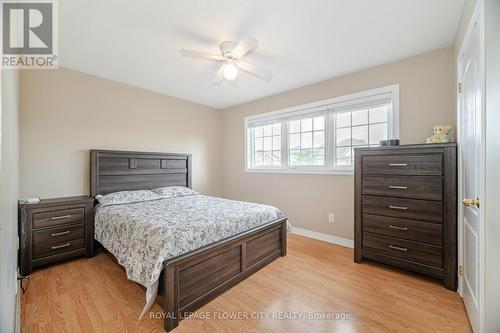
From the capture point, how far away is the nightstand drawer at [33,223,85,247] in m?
2.43

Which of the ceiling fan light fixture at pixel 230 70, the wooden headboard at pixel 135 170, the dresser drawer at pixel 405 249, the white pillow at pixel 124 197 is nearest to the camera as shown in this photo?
the dresser drawer at pixel 405 249

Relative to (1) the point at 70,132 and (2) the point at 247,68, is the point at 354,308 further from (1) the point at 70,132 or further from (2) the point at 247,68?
(1) the point at 70,132

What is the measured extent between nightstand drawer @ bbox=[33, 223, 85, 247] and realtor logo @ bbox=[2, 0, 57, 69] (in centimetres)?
176

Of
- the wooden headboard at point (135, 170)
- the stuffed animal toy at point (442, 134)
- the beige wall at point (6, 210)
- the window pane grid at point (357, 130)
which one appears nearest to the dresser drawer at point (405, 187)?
the stuffed animal toy at point (442, 134)

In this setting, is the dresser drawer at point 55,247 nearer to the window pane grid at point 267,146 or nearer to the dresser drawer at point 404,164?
the window pane grid at point 267,146

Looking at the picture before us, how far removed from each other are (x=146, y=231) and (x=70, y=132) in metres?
2.17

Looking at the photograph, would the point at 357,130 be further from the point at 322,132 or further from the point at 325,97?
the point at 325,97

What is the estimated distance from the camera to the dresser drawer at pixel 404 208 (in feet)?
7.06

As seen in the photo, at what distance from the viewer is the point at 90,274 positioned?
238cm

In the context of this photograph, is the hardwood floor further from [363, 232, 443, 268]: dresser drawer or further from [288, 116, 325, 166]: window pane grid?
[288, 116, 325, 166]: window pane grid

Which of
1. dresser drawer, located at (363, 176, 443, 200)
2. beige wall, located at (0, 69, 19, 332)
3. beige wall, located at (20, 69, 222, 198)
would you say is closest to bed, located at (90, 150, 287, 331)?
beige wall, located at (20, 69, 222, 198)

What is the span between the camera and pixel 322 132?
11.6ft

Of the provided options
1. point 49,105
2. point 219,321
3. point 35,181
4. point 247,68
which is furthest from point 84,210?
point 247,68

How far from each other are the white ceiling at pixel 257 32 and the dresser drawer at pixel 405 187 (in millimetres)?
1494
